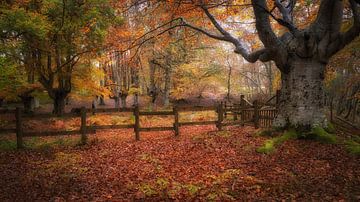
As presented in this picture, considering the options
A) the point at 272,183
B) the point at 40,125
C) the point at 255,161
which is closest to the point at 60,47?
the point at 40,125

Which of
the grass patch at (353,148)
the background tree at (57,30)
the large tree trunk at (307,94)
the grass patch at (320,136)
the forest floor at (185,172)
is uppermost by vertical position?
the background tree at (57,30)

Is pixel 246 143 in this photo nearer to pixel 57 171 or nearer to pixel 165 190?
pixel 165 190

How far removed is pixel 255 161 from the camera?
7633 mm

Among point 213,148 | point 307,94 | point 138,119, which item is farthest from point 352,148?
point 138,119

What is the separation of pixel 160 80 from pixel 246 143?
24.1 m

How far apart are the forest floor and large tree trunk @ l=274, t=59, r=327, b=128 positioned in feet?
2.56

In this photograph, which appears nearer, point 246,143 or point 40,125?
point 246,143

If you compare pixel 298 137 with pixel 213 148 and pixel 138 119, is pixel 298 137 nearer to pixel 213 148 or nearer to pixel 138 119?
pixel 213 148

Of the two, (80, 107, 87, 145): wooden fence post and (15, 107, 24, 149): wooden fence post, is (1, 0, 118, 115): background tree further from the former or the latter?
(80, 107, 87, 145): wooden fence post

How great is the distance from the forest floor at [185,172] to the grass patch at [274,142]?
190 mm

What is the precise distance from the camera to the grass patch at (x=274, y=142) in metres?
8.26

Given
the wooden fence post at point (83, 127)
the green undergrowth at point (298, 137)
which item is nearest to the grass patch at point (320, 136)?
the green undergrowth at point (298, 137)

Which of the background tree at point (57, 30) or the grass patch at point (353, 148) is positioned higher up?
the background tree at point (57, 30)

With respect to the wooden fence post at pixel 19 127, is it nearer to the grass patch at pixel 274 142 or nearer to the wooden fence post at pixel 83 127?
the wooden fence post at pixel 83 127
